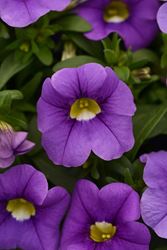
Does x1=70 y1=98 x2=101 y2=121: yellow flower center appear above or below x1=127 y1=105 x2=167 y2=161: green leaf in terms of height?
above

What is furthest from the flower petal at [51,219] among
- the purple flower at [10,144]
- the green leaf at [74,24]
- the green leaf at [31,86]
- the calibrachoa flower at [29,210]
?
the green leaf at [74,24]

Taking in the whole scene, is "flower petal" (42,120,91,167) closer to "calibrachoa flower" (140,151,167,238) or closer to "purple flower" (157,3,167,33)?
"calibrachoa flower" (140,151,167,238)

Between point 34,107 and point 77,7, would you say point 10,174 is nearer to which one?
point 34,107

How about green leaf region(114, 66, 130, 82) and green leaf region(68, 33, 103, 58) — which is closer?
green leaf region(114, 66, 130, 82)

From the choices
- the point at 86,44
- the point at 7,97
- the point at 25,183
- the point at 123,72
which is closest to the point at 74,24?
the point at 86,44

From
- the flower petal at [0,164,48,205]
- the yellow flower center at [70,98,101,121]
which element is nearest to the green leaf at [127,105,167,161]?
the yellow flower center at [70,98,101,121]

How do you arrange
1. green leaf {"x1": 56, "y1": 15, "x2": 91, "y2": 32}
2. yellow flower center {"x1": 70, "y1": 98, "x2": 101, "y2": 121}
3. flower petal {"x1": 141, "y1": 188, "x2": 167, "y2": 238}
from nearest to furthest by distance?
1. flower petal {"x1": 141, "y1": 188, "x2": 167, "y2": 238}
2. yellow flower center {"x1": 70, "y1": 98, "x2": 101, "y2": 121}
3. green leaf {"x1": 56, "y1": 15, "x2": 91, "y2": 32}
